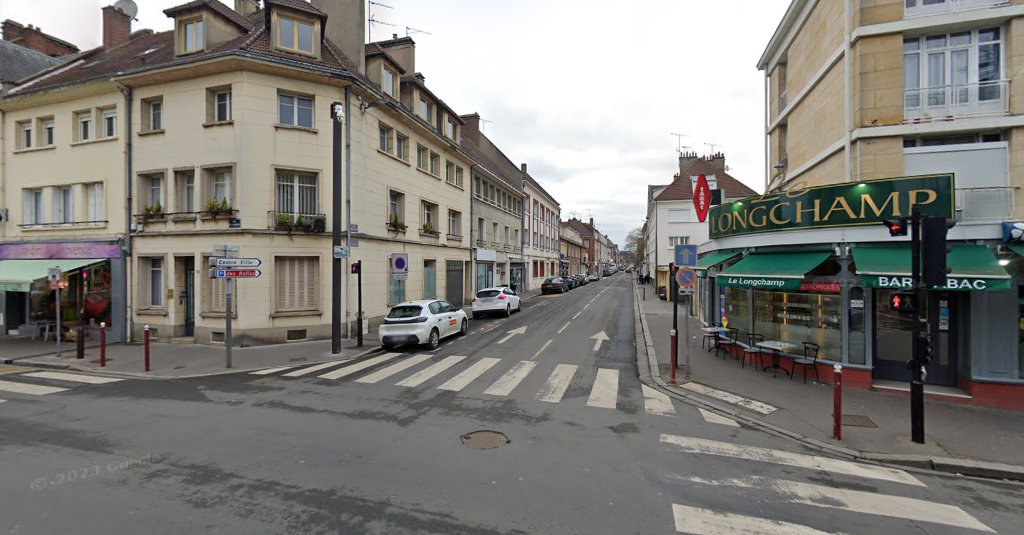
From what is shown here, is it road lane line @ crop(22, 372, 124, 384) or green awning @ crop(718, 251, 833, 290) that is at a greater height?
green awning @ crop(718, 251, 833, 290)

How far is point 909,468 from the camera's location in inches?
227

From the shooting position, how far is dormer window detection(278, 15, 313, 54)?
14773 millimetres

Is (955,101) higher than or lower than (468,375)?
higher

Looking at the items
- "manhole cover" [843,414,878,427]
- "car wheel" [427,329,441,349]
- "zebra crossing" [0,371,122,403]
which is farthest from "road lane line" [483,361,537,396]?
"zebra crossing" [0,371,122,403]

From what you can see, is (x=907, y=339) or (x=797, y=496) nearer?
(x=797, y=496)

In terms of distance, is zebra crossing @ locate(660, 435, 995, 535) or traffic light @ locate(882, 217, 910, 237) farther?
traffic light @ locate(882, 217, 910, 237)

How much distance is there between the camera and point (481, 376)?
1003cm

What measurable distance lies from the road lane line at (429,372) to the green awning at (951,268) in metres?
9.41

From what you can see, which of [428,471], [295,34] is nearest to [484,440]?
[428,471]

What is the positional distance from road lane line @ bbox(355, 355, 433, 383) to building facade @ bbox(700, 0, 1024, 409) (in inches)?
341

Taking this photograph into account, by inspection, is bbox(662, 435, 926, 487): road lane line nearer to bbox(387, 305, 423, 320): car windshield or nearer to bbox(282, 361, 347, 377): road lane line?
bbox(282, 361, 347, 377): road lane line

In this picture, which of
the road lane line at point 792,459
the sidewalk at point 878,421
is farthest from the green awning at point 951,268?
the road lane line at point 792,459

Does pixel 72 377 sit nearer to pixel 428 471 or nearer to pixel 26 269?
pixel 26 269

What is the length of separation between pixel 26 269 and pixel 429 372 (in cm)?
1645
